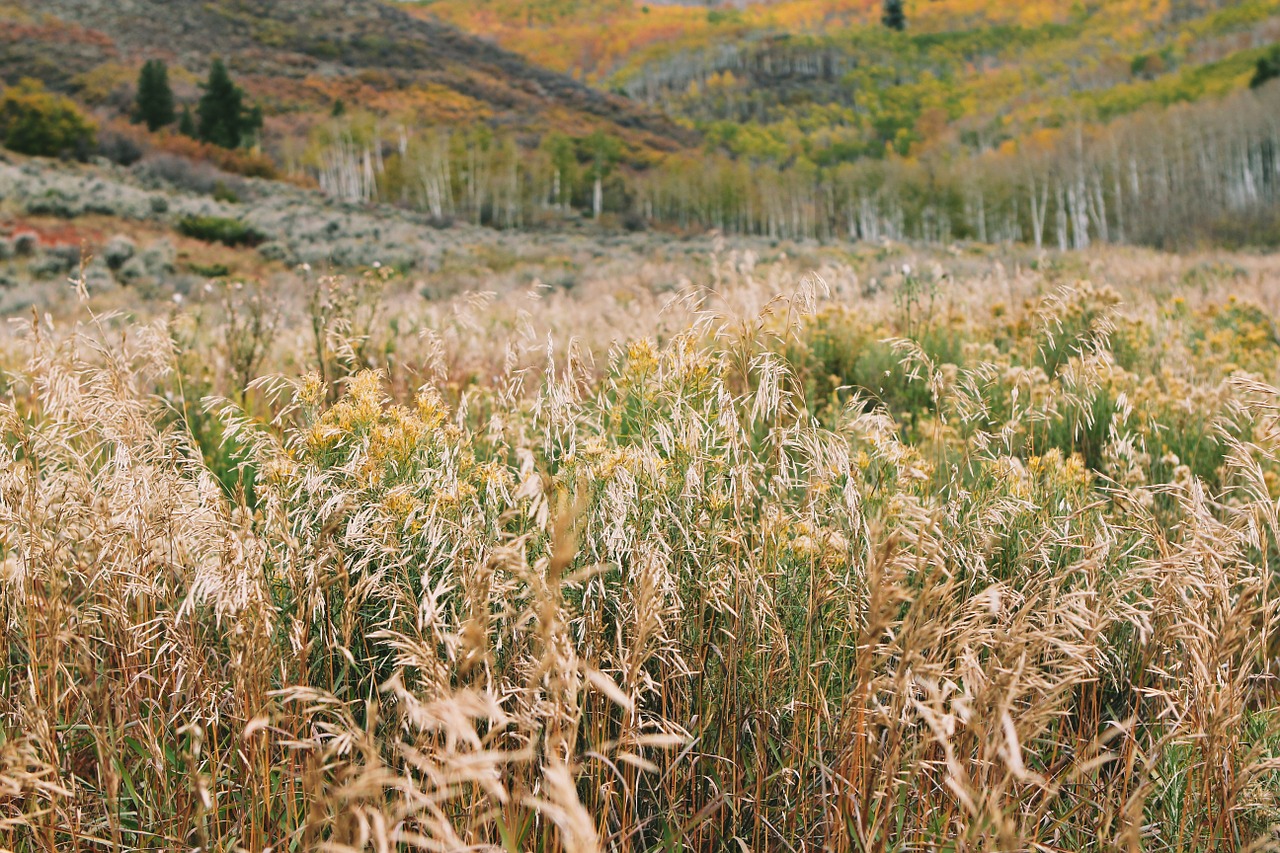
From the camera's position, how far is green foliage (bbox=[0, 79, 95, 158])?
102 feet

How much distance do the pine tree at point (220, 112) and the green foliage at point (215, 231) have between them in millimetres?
30475

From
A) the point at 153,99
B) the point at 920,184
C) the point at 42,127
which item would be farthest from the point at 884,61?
the point at 42,127

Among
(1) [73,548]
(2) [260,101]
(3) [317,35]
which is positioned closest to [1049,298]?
(1) [73,548]

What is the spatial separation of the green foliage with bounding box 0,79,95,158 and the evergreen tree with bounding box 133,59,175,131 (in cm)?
1284

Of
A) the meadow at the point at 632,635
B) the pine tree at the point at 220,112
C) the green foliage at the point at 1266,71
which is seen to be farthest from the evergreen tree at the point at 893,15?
the meadow at the point at 632,635

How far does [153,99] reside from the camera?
44812mm

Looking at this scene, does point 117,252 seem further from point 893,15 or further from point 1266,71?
point 893,15

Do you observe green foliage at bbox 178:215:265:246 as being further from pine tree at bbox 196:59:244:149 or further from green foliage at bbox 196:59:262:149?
pine tree at bbox 196:59:244:149

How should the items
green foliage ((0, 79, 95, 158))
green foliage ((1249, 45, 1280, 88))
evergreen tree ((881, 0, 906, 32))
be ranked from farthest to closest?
evergreen tree ((881, 0, 906, 32))
green foliage ((1249, 45, 1280, 88))
green foliage ((0, 79, 95, 158))

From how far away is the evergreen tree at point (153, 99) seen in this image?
44.6m

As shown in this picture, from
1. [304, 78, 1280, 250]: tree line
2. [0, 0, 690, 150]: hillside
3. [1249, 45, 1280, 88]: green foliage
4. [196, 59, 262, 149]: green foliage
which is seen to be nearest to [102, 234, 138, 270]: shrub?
[304, 78, 1280, 250]: tree line

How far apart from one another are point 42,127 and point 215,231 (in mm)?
18111

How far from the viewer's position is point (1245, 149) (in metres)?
50.1

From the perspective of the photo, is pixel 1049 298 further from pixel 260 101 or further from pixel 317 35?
pixel 317 35
